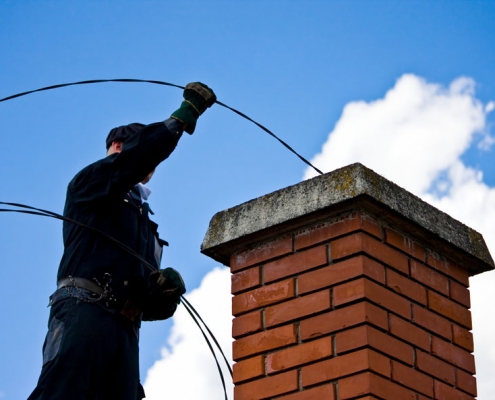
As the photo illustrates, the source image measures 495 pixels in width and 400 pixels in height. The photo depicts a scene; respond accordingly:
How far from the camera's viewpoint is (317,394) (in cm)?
284

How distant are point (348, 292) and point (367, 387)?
348 millimetres

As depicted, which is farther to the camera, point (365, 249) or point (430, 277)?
point (430, 277)

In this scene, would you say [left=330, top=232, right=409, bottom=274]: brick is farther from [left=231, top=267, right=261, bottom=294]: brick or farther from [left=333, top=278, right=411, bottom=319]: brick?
[left=231, top=267, right=261, bottom=294]: brick

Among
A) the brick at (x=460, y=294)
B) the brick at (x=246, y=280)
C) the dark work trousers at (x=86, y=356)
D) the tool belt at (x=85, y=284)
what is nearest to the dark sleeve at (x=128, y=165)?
the tool belt at (x=85, y=284)

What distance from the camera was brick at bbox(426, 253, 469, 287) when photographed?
3268mm

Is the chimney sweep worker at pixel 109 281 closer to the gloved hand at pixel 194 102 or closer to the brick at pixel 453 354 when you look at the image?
the gloved hand at pixel 194 102

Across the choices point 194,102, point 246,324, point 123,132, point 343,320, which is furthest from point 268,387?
point 123,132

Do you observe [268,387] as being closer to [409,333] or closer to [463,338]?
[409,333]

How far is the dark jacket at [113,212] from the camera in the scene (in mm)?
3410

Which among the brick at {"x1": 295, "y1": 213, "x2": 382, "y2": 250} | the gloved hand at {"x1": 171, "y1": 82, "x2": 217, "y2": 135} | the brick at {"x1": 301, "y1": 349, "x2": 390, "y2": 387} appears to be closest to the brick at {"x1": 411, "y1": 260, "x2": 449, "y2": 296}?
the brick at {"x1": 295, "y1": 213, "x2": 382, "y2": 250}

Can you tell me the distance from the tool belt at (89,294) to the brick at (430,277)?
3.85ft

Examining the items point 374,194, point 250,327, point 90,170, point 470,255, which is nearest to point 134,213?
point 90,170

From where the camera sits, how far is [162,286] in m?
3.41

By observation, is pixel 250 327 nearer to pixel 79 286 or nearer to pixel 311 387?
pixel 311 387
